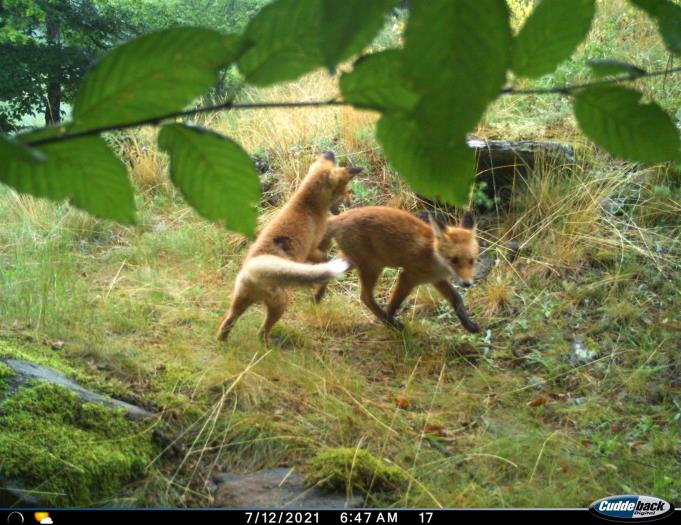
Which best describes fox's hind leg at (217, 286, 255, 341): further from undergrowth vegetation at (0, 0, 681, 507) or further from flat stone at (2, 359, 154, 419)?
flat stone at (2, 359, 154, 419)

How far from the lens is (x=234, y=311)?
218 centimetres

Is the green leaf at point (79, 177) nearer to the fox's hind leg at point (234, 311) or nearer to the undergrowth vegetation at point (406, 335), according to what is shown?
the undergrowth vegetation at point (406, 335)

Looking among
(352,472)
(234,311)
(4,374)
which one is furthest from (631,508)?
(4,374)

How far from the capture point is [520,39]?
0.25 meters

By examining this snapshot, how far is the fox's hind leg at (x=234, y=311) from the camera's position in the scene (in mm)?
2164

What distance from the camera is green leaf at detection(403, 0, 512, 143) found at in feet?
0.55

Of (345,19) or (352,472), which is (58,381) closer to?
(352,472)

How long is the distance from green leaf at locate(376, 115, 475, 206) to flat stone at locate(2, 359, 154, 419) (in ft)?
4.80

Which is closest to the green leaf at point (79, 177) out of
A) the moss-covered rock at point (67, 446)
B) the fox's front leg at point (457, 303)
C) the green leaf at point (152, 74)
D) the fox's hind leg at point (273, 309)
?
the green leaf at point (152, 74)

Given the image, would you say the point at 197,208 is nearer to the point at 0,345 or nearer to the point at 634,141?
the point at 634,141

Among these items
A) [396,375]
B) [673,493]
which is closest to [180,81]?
[673,493]

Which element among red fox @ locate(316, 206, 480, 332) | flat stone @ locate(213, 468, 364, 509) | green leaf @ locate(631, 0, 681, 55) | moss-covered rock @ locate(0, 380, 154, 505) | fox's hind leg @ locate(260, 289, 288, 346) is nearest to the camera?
green leaf @ locate(631, 0, 681, 55)

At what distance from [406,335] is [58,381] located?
121 centimetres

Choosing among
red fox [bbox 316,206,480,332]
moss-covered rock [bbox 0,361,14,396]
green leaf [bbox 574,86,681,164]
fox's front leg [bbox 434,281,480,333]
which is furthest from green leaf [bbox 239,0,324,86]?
fox's front leg [bbox 434,281,480,333]
